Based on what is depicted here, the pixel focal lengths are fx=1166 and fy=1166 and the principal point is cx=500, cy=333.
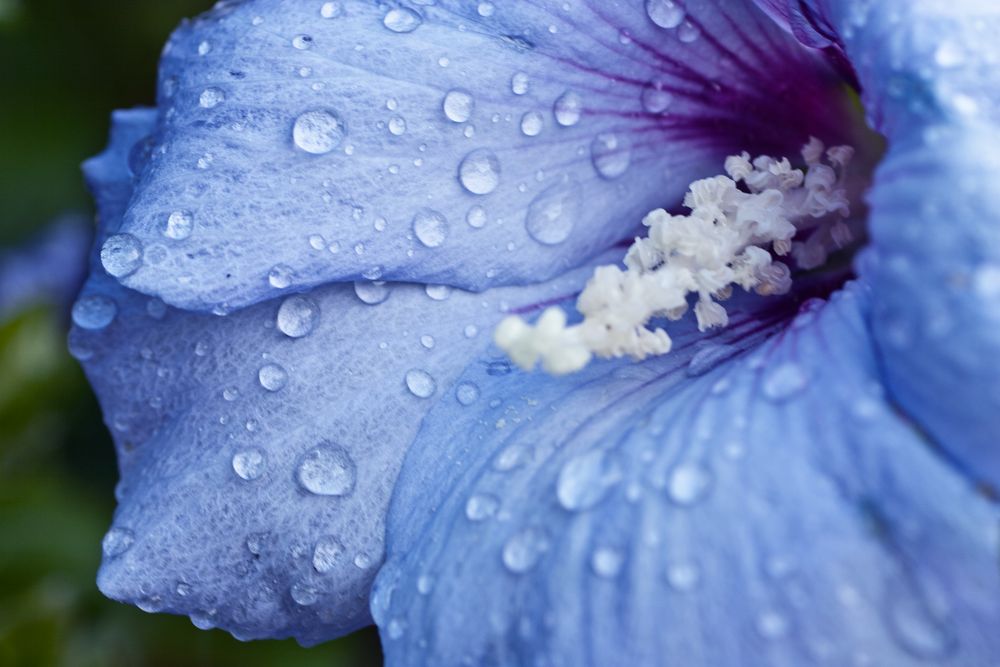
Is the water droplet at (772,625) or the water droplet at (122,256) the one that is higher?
the water droplet at (772,625)

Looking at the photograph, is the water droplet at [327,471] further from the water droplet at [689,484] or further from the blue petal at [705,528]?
the water droplet at [689,484]

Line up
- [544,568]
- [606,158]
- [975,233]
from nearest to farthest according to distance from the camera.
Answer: [975,233] < [544,568] < [606,158]

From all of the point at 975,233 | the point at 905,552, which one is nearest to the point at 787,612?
the point at 905,552

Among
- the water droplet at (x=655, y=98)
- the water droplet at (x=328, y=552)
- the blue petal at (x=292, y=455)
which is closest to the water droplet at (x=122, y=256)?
the blue petal at (x=292, y=455)

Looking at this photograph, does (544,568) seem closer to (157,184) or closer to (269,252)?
(269,252)

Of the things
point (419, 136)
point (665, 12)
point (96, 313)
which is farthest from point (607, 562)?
point (96, 313)
